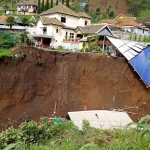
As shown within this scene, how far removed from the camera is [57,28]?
88.2 ft

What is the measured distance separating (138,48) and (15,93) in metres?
10.7

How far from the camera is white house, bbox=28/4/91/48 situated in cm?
2647

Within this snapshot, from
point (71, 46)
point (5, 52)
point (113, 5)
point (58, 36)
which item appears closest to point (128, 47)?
point (71, 46)

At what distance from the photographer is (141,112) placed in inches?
693

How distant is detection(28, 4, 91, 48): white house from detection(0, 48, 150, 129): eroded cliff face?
7.59 m

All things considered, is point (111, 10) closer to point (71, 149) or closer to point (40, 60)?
point (40, 60)

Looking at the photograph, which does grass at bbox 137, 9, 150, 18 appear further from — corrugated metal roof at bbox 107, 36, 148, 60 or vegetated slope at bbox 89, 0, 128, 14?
corrugated metal roof at bbox 107, 36, 148, 60

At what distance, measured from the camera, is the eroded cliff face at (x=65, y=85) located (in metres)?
16.1

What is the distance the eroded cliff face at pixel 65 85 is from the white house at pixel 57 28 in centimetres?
759

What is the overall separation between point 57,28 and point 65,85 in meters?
10.9

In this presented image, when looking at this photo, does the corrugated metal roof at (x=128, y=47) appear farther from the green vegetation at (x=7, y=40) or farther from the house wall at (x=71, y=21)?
the house wall at (x=71, y=21)

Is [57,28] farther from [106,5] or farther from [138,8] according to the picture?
[138,8]

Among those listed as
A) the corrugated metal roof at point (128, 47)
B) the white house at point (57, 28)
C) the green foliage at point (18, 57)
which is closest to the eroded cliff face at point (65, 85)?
the green foliage at point (18, 57)

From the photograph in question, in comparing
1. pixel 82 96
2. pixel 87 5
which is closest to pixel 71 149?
pixel 82 96
